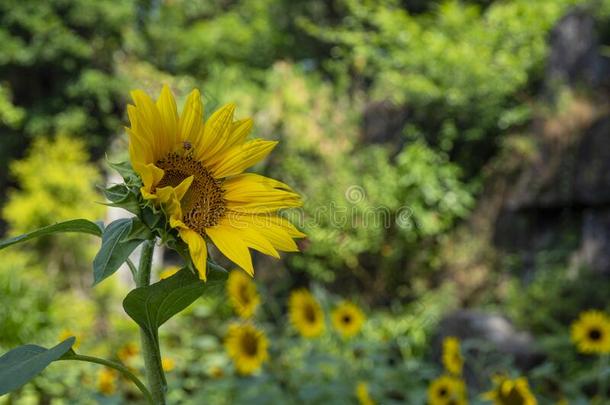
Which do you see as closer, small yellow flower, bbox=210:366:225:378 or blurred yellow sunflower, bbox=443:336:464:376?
blurred yellow sunflower, bbox=443:336:464:376

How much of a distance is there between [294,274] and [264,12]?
5145mm

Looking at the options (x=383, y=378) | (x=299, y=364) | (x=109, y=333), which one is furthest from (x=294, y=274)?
(x=383, y=378)

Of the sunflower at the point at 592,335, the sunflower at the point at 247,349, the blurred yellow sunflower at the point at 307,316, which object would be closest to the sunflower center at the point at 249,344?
the sunflower at the point at 247,349

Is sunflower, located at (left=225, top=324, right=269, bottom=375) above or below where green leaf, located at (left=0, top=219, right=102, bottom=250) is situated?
below

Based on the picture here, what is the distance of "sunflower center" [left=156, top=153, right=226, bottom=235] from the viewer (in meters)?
0.71

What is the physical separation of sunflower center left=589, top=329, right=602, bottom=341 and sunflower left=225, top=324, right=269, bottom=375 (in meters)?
1.12

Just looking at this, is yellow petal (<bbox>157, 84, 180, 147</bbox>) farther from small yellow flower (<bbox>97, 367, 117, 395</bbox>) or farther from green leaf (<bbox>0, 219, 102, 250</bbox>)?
small yellow flower (<bbox>97, 367, 117, 395</bbox>)

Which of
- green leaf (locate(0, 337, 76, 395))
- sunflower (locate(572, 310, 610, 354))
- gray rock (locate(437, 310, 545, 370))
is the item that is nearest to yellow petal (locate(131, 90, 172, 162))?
green leaf (locate(0, 337, 76, 395))

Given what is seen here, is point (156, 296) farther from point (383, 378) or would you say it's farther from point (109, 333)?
point (109, 333)

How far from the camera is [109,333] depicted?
15.1 feet

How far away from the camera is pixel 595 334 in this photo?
88.6 inches

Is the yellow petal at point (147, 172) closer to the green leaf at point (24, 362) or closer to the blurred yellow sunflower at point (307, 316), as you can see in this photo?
the green leaf at point (24, 362)

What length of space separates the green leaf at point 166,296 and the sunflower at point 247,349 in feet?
3.89

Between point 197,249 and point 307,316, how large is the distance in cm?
162
